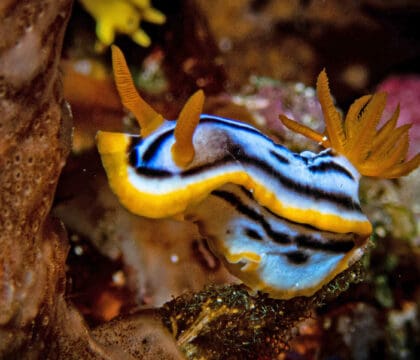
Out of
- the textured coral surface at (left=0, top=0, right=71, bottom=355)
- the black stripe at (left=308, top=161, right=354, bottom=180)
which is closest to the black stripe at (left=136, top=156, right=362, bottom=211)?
the black stripe at (left=308, top=161, right=354, bottom=180)

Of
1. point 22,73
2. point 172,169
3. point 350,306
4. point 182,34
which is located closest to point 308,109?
point 182,34

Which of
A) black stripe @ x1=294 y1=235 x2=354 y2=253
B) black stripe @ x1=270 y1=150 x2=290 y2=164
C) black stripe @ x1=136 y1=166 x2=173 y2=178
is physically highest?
black stripe @ x1=136 y1=166 x2=173 y2=178

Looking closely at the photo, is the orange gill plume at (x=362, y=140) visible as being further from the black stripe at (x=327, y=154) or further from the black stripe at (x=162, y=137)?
the black stripe at (x=162, y=137)

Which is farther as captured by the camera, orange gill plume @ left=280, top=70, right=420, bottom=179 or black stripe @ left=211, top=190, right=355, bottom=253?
orange gill plume @ left=280, top=70, right=420, bottom=179

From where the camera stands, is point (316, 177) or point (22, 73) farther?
point (316, 177)

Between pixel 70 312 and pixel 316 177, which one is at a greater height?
pixel 316 177

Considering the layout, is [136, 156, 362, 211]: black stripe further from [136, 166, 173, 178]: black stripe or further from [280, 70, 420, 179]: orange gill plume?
[280, 70, 420, 179]: orange gill plume

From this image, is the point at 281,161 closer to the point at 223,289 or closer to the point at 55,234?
the point at 223,289

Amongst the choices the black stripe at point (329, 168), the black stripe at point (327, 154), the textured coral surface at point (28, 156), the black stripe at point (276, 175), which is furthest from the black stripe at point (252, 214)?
the textured coral surface at point (28, 156)

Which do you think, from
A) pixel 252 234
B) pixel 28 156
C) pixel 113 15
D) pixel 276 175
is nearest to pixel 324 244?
pixel 252 234
